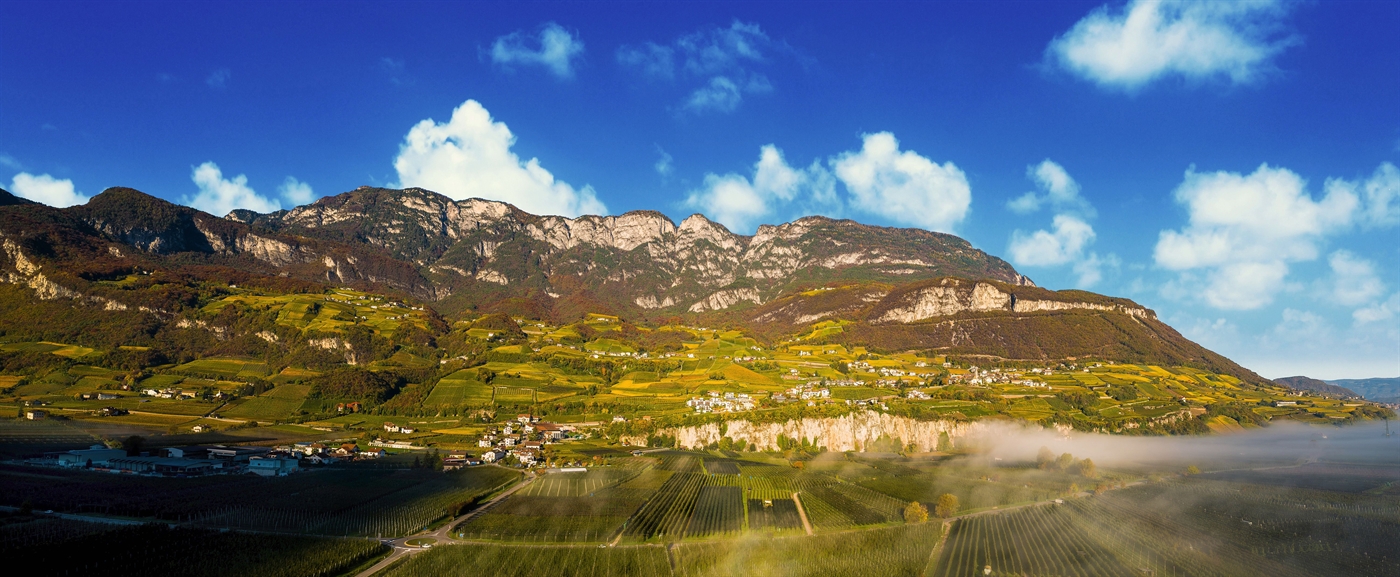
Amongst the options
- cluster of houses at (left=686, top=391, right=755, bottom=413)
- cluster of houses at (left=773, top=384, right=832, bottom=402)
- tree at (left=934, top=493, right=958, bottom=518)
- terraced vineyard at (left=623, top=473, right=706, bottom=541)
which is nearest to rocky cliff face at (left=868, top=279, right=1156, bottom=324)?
cluster of houses at (left=773, top=384, right=832, bottom=402)

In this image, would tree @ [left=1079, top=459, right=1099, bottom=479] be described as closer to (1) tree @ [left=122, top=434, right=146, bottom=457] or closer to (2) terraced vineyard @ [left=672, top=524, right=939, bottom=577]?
(2) terraced vineyard @ [left=672, top=524, right=939, bottom=577]

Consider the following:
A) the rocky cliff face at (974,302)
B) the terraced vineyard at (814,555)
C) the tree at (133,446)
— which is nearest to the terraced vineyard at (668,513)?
the terraced vineyard at (814,555)

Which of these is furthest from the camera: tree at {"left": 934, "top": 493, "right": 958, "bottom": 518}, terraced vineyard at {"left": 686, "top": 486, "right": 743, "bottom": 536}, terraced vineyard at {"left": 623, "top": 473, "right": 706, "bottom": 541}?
tree at {"left": 934, "top": 493, "right": 958, "bottom": 518}

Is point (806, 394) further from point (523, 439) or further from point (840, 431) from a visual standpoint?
point (523, 439)

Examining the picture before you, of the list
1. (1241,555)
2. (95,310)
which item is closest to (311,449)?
(95,310)

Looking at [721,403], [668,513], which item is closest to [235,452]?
[668,513]
